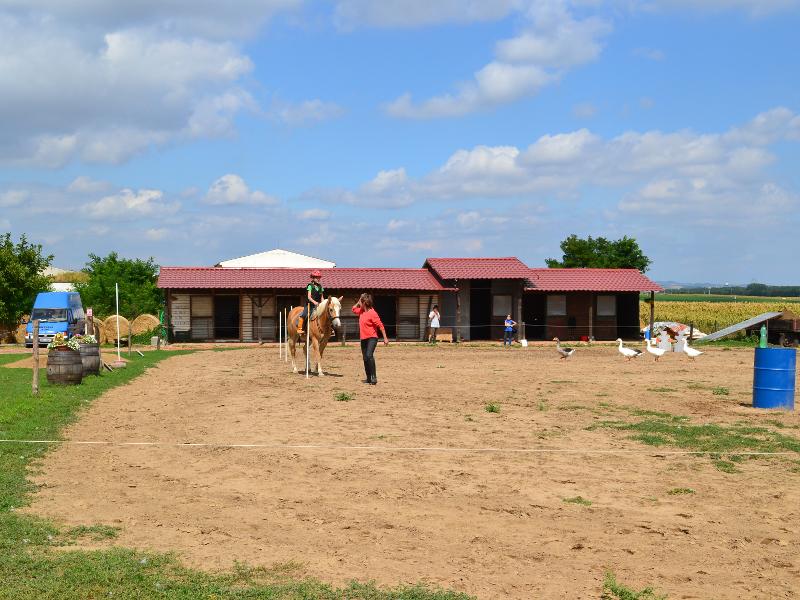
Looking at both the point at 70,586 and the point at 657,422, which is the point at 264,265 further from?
the point at 70,586

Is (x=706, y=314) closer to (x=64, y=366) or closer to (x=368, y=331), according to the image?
(x=368, y=331)

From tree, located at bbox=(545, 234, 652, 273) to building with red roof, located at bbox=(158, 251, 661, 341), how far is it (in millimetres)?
22480

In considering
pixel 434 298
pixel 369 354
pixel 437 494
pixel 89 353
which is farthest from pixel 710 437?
pixel 434 298

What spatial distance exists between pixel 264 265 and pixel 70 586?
155ft

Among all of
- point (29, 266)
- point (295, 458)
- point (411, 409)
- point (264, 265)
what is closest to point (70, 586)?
point (295, 458)

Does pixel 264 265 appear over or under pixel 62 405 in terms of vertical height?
over

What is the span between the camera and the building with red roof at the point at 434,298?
133 feet

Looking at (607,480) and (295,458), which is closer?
(607,480)

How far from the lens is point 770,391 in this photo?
15477 mm

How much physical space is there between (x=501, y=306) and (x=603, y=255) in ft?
89.9

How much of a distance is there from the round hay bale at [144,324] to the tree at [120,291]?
3.09m

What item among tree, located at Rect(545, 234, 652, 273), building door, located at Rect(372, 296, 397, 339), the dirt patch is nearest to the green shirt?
the dirt patch

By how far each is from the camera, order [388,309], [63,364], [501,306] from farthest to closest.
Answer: [501,306] < [388,309] < [63,364]

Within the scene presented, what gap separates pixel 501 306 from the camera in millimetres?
43781
